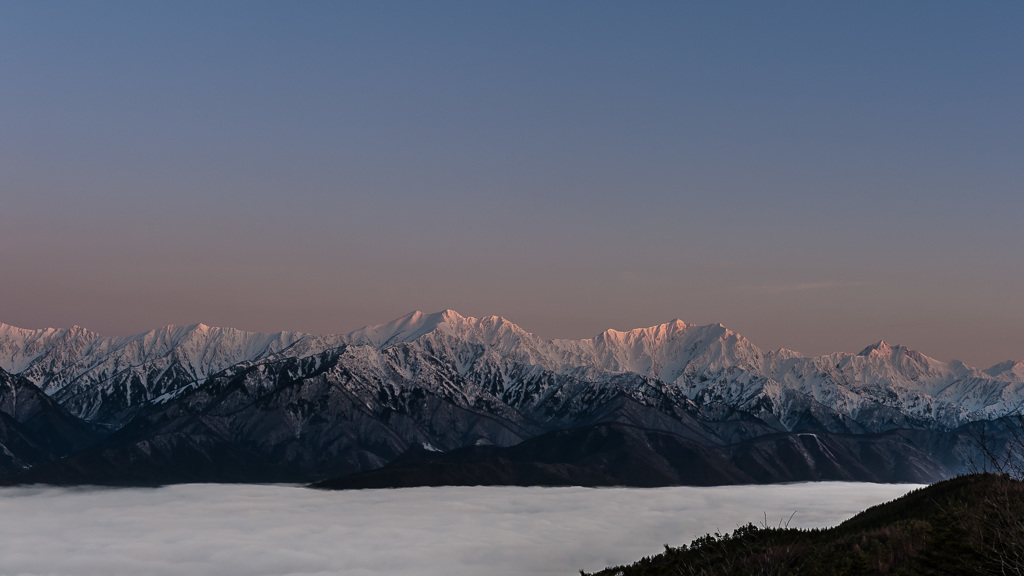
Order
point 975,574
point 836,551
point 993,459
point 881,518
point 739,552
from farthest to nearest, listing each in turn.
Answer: point 881,518 < point 739,552 < point 836,551 < point 975,574 < point 993,459

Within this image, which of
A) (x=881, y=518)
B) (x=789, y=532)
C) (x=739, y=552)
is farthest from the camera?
(x=881, y=518)

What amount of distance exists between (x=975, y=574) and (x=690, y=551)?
41.9 metres

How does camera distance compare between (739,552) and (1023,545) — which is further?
(739,552)

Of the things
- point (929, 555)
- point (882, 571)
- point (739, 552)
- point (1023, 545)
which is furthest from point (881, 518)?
point (1023, 545)

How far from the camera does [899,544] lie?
92.6m

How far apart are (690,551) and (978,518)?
41351 mm

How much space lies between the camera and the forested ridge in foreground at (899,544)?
68.9 metres

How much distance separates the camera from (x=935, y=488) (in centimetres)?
12188

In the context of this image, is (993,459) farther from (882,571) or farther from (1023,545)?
(882,571)

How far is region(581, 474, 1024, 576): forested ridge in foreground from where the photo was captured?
68.9m

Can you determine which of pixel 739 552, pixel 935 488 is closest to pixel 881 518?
pixel 935 488

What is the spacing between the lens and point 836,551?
3780 inches

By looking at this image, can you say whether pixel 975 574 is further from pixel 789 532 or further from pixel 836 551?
pixel 789 532

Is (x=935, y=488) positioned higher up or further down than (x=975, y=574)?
higher up
